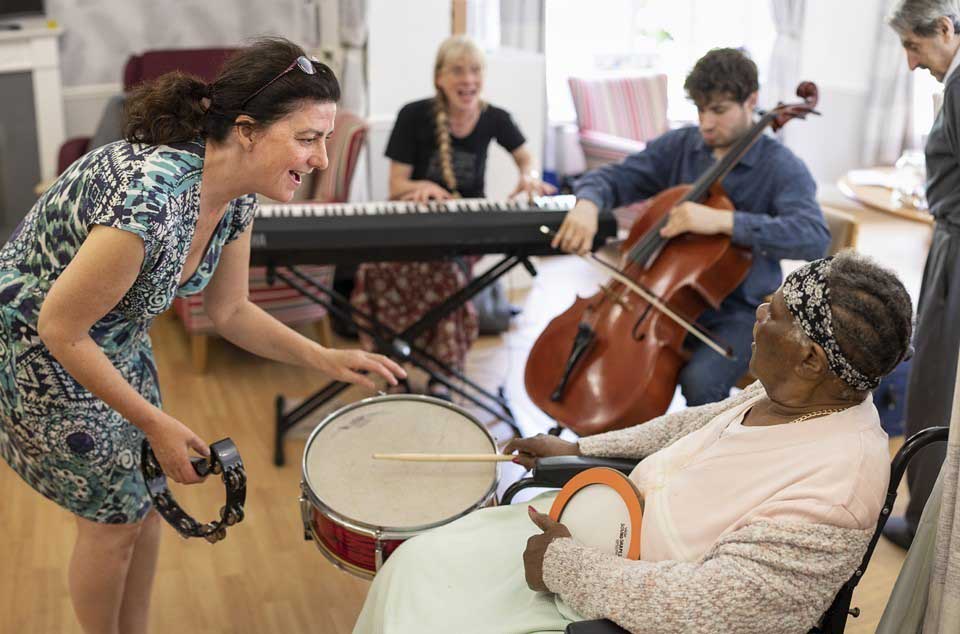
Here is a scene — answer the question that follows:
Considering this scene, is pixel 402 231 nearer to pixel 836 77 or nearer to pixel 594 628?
pixel 594 628

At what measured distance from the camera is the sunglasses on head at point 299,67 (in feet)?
5.22

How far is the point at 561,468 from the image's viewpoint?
177 cm

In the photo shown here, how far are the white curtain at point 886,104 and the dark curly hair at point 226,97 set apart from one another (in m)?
5.81

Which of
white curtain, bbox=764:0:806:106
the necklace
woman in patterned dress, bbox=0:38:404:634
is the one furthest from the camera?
white curtain, bbox=764:0:806:106

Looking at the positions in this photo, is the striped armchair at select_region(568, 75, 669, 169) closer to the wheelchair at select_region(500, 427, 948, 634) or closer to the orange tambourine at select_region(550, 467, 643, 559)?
the wheelchair at select_region(500, 427, 948, 634)

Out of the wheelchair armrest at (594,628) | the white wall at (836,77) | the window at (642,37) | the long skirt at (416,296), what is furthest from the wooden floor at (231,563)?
the white wall at (836,77)

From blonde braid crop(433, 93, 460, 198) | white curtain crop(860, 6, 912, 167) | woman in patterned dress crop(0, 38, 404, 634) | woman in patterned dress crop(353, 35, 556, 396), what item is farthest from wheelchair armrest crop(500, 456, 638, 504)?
white curtain crop(860, 6, 912, 167)

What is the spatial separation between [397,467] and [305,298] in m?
2.13

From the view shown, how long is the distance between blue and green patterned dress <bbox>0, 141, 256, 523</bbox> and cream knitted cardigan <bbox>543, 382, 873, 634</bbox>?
854 millimetres

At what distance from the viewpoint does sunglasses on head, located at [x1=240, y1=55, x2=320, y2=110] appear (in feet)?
5.22

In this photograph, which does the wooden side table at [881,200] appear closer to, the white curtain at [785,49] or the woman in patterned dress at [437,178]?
the woman in patterned dress at [437,178]

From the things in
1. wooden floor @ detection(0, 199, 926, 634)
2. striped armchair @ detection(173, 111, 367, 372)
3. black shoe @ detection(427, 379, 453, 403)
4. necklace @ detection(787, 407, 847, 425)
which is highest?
necklace @ detection(787, 407, 847, 425)

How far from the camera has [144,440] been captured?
69.7 inches

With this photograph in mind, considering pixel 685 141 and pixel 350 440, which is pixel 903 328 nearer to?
pixel 350 440
